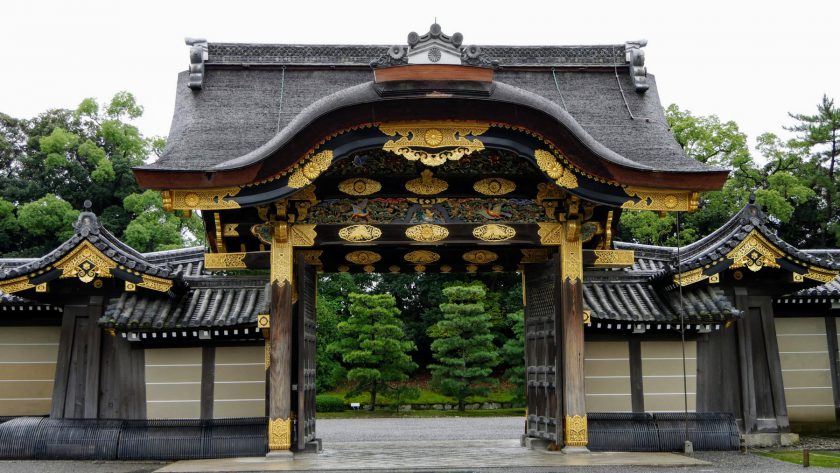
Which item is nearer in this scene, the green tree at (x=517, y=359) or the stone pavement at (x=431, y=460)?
the stone pavement at (x=431, y=460)

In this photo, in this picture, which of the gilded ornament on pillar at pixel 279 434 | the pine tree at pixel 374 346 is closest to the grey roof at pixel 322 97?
the gilded ornament on pillar at pixel 279 434

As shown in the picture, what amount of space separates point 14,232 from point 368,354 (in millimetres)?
17947

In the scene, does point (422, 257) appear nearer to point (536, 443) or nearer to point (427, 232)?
point (427, 232)

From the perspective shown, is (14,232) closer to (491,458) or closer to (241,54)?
(241,54)

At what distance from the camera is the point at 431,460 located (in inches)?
392

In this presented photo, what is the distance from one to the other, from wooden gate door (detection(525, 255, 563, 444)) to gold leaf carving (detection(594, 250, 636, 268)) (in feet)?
2.15

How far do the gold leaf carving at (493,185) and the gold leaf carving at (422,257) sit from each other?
5.00 feet

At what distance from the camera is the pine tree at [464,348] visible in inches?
1059

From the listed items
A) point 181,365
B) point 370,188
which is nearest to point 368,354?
point 181,365

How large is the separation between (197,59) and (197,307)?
4.22m

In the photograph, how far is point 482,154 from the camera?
33.4 feet

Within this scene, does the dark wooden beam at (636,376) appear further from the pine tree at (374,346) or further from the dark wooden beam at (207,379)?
the pine tree at (374,346)

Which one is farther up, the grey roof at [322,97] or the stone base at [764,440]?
the grey roof at [322,97]

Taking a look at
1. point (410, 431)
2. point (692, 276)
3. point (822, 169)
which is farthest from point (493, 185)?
point (822, 169)
